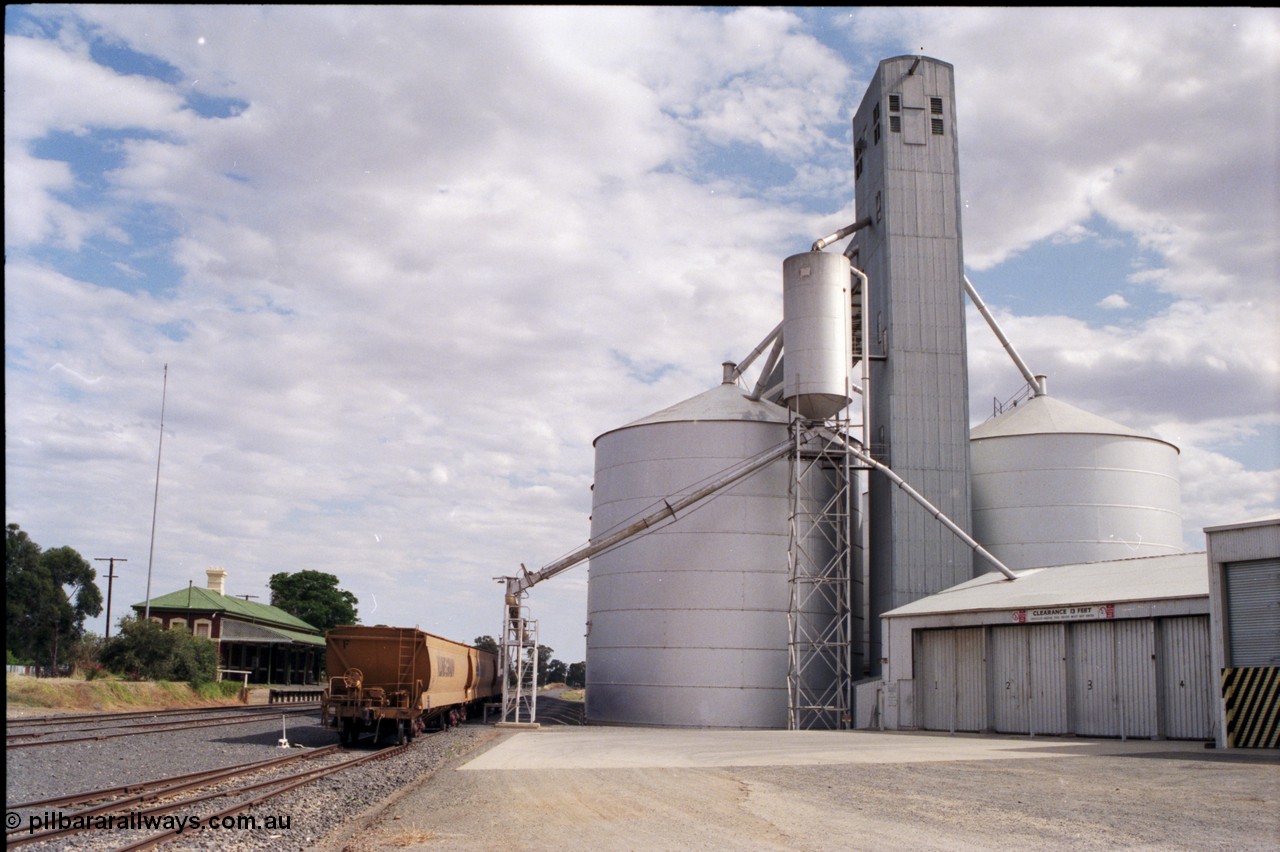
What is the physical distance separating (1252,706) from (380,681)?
22.7 meters

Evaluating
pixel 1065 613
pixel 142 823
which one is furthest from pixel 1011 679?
pixel 142 823

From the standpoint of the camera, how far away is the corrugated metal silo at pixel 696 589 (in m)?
44.7

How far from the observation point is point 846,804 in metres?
17.0

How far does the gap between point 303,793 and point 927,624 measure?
25908 mm

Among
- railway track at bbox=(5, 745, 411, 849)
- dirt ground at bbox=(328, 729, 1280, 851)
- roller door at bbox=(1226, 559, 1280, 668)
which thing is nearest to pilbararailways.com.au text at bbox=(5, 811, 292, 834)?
railway track at bbox=(5, 745, 411, 849)

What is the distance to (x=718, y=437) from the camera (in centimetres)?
4744

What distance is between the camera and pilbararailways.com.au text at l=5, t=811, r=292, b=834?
13766 millimetres

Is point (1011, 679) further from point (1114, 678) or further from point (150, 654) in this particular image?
point (150, 654)

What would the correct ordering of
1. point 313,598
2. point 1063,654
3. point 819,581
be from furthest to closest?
point 313,598
point 819,581
point 1063,654

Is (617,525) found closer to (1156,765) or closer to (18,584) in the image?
(1156,765)

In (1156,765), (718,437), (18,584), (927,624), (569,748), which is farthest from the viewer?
(18,584)

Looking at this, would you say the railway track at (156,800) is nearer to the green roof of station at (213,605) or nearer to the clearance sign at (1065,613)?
the clearance sign at (1065,613)

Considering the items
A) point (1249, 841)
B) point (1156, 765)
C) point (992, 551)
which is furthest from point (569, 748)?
point (992, 551)

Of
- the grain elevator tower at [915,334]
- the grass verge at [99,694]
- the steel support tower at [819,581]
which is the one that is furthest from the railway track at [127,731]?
the grain elevator tower at [915,334]
